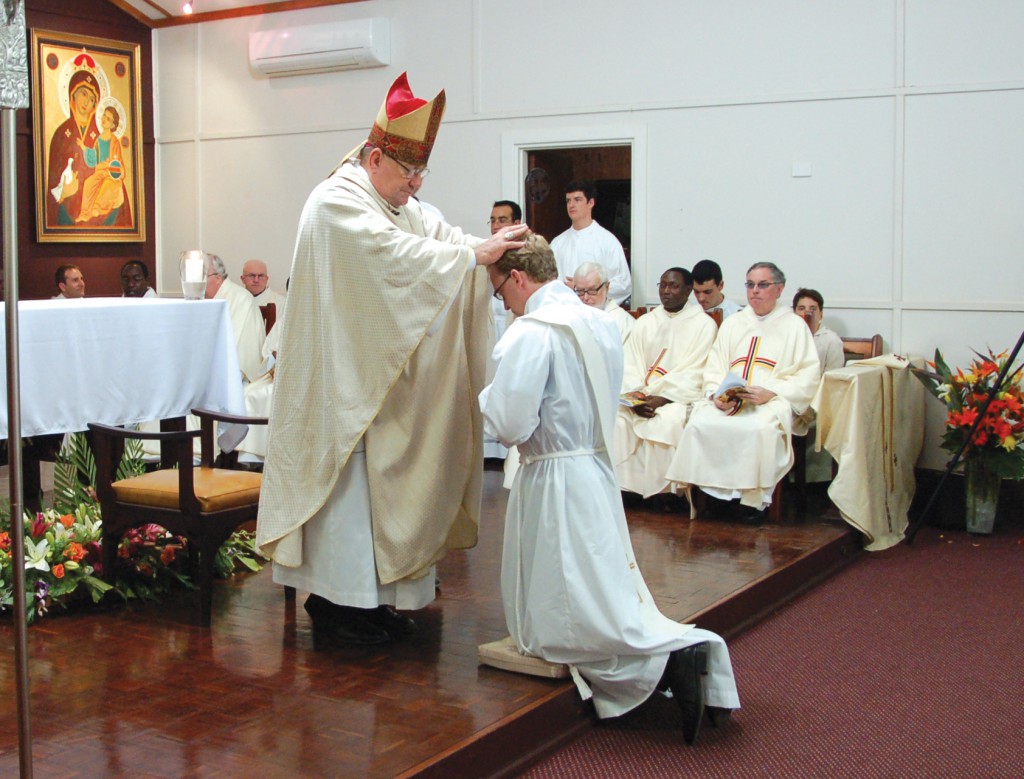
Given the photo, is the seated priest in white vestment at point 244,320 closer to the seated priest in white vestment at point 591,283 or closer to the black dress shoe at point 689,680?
the seated priest in white vestment at point 591,283

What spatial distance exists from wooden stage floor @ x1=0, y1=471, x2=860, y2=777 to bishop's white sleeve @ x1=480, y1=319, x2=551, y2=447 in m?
0.75

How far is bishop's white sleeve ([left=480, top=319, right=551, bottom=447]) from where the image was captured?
317 cm

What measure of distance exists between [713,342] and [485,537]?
2.04 metres

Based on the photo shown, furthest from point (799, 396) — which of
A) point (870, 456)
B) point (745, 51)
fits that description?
point (745, 51)

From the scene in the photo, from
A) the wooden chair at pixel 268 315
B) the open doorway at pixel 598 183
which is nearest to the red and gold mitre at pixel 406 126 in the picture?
the wooden chair at pixel 268 315

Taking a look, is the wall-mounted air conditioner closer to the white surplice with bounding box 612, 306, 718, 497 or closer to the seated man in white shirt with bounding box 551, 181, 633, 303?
the seated man in white shirt with bounding box 551, 181, 633, 303

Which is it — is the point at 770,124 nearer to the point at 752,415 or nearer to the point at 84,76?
the point at 752,415

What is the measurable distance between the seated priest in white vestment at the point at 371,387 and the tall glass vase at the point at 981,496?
3456mm

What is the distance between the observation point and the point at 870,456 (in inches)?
223

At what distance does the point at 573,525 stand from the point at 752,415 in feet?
9.25

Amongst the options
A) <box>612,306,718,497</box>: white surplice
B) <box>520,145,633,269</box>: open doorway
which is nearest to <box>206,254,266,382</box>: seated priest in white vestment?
<box>612,306,718,497</box>: white surplice

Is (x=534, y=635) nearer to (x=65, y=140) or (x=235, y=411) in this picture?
(x=235, y=411)

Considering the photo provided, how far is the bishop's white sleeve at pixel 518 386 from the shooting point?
3.17 meters

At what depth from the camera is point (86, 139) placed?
9.08 meters
